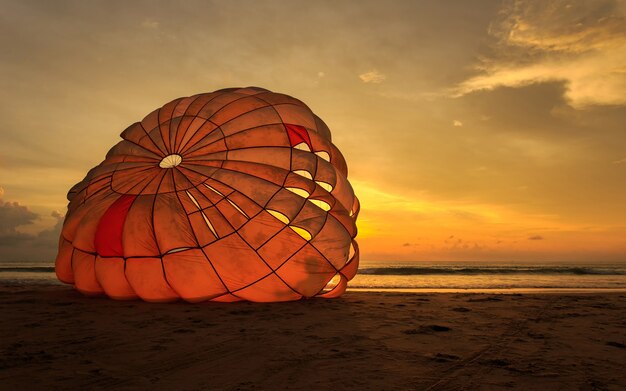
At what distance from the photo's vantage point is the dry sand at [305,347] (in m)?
3.53

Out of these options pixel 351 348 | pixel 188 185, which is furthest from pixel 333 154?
pixel 351 348

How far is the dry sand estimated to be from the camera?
11.6 feet

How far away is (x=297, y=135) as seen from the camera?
9.16 m

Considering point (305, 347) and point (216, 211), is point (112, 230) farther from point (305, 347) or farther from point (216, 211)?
point (305, 347)

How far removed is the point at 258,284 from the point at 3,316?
402cm

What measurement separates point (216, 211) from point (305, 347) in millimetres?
3984

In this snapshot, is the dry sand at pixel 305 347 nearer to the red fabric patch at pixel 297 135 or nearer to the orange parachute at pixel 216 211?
the orange parachute at pixel 216 211

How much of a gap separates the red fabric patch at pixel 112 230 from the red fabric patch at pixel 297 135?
3.42 metres

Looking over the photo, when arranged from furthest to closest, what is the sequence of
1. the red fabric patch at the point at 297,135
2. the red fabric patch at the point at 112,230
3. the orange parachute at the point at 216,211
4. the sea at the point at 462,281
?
the sea at the point at 462,281 → the red fabric patch at the point at 297,135 → the red fabric patch at the point at 112,230 → the orange parachute at the point at 216,211

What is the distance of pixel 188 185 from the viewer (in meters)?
8.20

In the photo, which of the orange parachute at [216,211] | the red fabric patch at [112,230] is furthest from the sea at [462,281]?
the red fabric patch at [112,230]

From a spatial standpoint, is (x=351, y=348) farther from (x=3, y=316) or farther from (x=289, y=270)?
(x=3, y=316)

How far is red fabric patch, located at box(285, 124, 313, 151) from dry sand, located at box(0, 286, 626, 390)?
3.47 metres

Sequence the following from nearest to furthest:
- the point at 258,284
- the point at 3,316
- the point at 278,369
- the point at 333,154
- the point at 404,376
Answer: the point at 404,376, the point at 278,369, the point at 3,316, the point at 258,284, the point at 333,154
